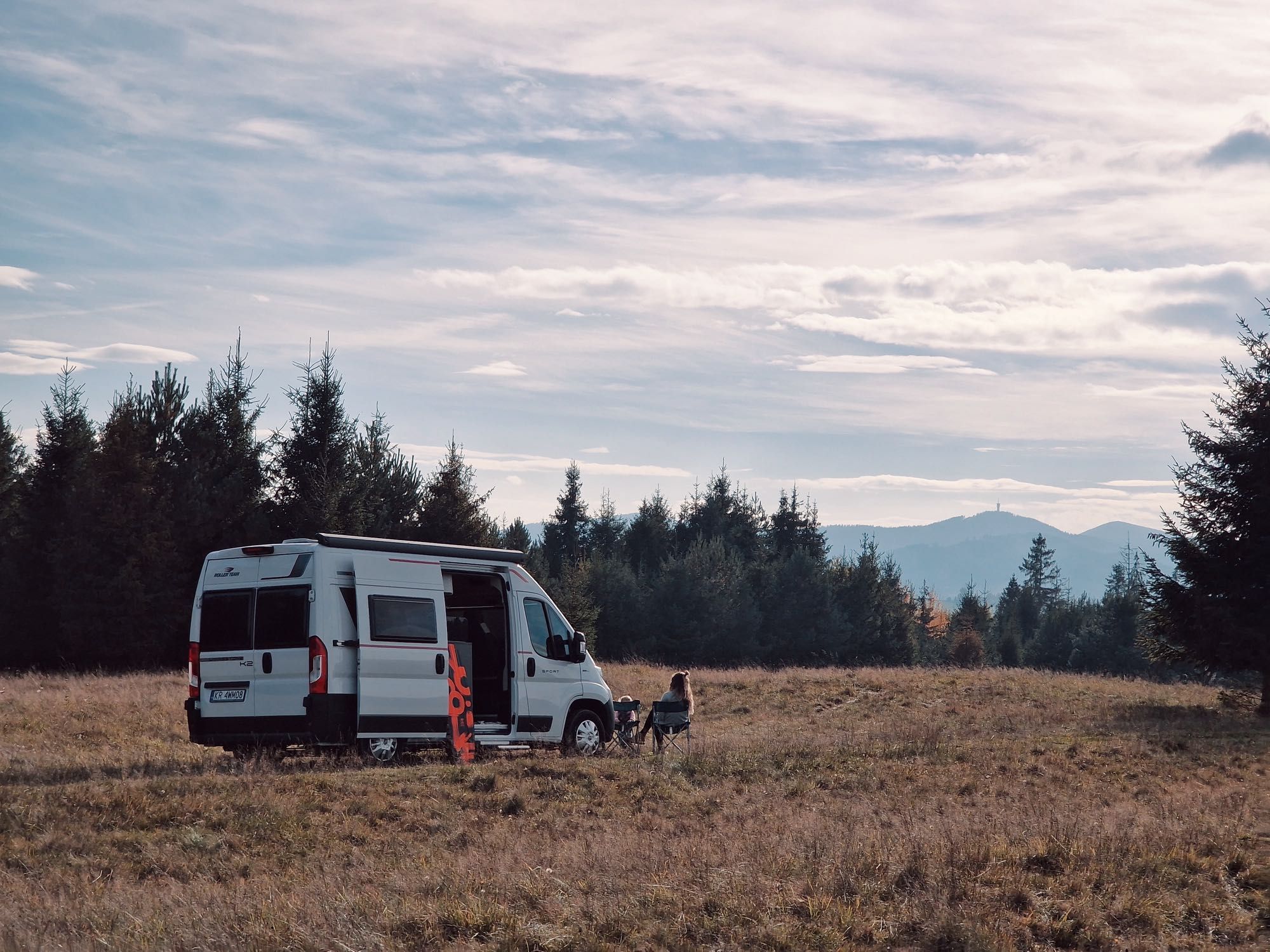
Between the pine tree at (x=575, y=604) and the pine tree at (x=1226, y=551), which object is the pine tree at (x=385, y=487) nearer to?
the pine tree at (x=575, y=604)

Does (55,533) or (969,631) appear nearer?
(55,533)

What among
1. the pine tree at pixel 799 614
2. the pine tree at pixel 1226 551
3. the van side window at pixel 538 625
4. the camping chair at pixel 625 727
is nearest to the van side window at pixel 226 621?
the van side window at pixel 538 625

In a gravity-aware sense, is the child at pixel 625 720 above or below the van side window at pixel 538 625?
below

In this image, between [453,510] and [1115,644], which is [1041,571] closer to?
[1115,644]

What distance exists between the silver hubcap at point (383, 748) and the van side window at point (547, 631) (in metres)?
2.52

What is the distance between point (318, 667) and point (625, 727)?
5874 mm

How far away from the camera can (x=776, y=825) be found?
10.5 m

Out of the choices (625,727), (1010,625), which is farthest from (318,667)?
(1010,625)

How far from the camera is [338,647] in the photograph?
44.9 ft

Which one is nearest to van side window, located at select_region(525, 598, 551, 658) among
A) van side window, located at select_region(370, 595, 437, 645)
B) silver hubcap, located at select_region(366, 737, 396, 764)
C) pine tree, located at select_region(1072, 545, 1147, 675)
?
van side window, located at select_region(370, 595, 437, 645)

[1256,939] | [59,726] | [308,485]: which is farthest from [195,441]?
[1256,939]

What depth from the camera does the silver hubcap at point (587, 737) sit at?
16.6m

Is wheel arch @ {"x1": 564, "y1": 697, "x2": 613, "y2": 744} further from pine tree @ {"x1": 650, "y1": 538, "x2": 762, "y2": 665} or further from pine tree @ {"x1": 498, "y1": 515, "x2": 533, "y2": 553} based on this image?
pine tree @ {"x1": 650, "y1": 538, "x2": 762, "y2": 665}

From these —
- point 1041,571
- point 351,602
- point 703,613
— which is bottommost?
point 703,613
